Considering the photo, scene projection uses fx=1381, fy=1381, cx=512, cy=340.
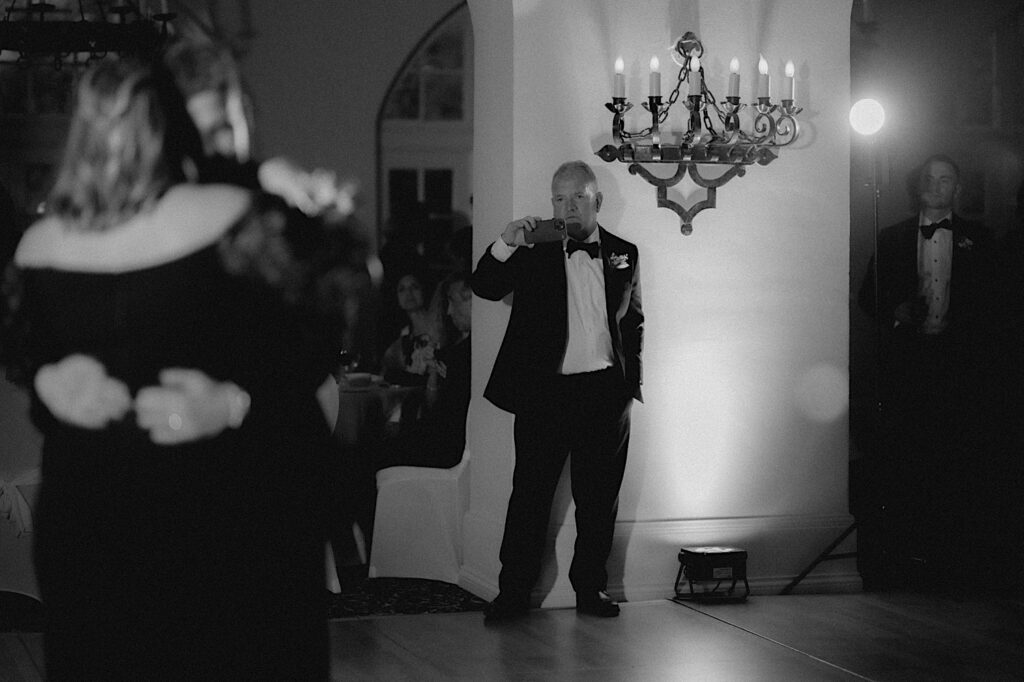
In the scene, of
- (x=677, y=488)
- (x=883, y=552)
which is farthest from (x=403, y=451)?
(x=883, y=552)

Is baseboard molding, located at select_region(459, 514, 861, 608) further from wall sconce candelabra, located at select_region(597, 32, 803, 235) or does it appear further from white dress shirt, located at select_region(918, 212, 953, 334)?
wall sconce candelabra, located at select_region(597, 32, 803, 235)

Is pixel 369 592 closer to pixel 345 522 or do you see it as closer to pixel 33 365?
pixel 345 522

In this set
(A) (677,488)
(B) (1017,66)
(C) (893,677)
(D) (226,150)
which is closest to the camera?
(D) (226,150)

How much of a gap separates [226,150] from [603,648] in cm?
301

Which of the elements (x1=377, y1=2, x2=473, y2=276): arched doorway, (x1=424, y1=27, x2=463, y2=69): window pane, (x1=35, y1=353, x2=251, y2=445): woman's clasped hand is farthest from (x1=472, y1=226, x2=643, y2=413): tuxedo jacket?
(x1=424, y1=27, x2=463, y2=69): window pane

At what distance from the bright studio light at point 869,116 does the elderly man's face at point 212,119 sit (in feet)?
13.6

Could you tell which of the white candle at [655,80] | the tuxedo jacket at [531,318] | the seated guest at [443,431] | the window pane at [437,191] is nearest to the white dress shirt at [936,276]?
the white candle at [655,80]

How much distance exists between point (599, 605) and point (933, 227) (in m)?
2.35

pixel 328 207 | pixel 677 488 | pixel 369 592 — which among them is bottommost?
pixel 369 592

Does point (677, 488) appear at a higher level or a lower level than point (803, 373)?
lower

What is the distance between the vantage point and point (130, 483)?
236 cm

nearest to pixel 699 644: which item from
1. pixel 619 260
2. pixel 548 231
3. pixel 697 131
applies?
pixel 619 260

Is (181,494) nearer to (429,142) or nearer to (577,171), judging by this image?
(577,171)

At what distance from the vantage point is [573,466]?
5324mm
